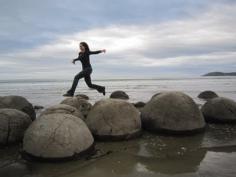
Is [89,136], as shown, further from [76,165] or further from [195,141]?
[195,141]

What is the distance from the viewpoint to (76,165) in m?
5.91

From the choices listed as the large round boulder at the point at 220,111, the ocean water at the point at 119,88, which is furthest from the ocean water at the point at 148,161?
the ocean water at the point at 119,88

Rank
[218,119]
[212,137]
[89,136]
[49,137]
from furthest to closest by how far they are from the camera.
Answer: [218,119] < [212,137] < [89,136] < [49,137]

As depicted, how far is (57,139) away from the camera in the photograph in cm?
625

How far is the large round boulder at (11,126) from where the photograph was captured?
24.6 ft

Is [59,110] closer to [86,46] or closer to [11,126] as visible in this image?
[11,126]

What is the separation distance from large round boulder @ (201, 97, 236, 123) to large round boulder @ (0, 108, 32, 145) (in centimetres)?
548

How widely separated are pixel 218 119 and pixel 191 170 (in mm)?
4430

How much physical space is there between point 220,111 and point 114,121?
370 centimetres

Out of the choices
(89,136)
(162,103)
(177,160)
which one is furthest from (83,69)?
(177,160)

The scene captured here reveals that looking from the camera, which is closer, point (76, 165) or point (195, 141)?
point (76, 165)

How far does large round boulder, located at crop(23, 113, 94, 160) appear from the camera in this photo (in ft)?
20.2

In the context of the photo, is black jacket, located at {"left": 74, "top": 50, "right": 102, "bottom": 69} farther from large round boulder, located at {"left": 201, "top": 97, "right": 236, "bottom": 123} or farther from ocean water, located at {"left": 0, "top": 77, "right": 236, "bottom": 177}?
large round boulder, located at {"left": 201, "top": 97, "right": 236, "bottom": 123}

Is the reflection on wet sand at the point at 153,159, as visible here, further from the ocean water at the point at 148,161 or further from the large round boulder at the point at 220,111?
the large round boulder at the point at 220,111
